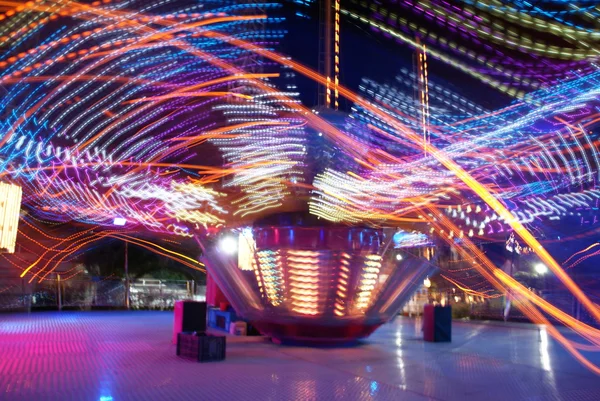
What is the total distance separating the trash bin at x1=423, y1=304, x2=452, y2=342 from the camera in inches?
528

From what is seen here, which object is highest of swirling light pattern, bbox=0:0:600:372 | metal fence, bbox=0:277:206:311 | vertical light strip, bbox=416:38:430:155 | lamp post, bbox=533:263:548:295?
vertical light strip, bbox=416:38:430:155

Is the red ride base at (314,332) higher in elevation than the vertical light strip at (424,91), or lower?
lower

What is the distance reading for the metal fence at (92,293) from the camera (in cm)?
2292

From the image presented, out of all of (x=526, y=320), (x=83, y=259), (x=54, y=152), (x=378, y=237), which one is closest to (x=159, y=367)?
(x=378, y=237)

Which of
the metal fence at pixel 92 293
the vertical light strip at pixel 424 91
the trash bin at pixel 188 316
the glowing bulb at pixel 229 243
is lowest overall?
the metal fence at pixel 92 293

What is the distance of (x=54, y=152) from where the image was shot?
46.8ft

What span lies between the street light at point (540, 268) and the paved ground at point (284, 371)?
33.0 ft

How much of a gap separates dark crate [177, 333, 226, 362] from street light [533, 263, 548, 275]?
56.7ft

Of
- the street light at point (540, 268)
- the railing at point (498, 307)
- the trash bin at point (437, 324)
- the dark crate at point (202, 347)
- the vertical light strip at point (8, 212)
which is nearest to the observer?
the dark crate at point (202, 347)

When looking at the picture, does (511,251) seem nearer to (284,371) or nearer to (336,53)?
(336,53)

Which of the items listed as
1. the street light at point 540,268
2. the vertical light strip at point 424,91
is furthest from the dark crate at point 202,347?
the street light at point 540,268

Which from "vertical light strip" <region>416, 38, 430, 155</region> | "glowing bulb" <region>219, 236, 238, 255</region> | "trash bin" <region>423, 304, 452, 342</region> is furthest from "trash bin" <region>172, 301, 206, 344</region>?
"glowing bulb" <region>219, 236, 238, 255</region>

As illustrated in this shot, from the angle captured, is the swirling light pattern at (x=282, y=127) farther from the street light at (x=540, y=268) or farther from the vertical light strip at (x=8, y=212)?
the street light at (x=540, y=268)

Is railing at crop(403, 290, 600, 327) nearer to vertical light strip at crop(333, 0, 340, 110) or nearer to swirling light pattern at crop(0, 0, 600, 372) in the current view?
swirling light pattern at crop(0, 0, 600, 372)
